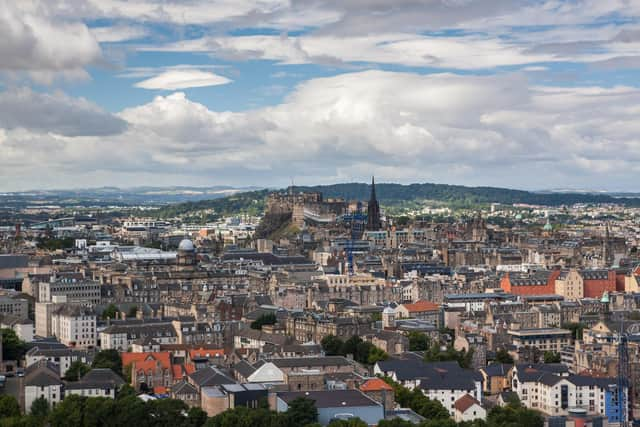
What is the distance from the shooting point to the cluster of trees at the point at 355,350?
92688 millimetres

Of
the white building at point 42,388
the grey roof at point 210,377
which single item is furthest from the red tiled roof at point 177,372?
the white building at point 42,388

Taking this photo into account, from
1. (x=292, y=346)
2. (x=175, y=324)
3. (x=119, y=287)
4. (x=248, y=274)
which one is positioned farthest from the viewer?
(x=248, y=274)

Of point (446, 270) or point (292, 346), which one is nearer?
point (292, 346)

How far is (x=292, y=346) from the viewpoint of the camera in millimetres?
92188

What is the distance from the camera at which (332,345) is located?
94.2m

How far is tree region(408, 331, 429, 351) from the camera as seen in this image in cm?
9888

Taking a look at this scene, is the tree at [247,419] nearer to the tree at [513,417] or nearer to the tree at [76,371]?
the tree at [513,417]

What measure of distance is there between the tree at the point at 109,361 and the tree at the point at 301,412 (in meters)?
19.5

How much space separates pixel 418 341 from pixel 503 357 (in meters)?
7.54

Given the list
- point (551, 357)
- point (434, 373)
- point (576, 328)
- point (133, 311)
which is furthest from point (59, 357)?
point (576, 328)

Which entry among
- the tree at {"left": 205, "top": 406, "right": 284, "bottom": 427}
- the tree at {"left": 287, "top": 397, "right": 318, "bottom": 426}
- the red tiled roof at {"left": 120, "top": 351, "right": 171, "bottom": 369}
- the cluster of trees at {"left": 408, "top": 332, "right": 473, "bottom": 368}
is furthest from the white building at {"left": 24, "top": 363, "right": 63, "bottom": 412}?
the cluster of trees at {"left": 408, "top": 332, "right": 473, "bottom": 368}

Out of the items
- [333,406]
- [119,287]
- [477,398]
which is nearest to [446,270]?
[119,287]

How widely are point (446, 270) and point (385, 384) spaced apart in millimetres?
78412

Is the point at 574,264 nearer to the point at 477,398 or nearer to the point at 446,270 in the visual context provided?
the point at 446,270
